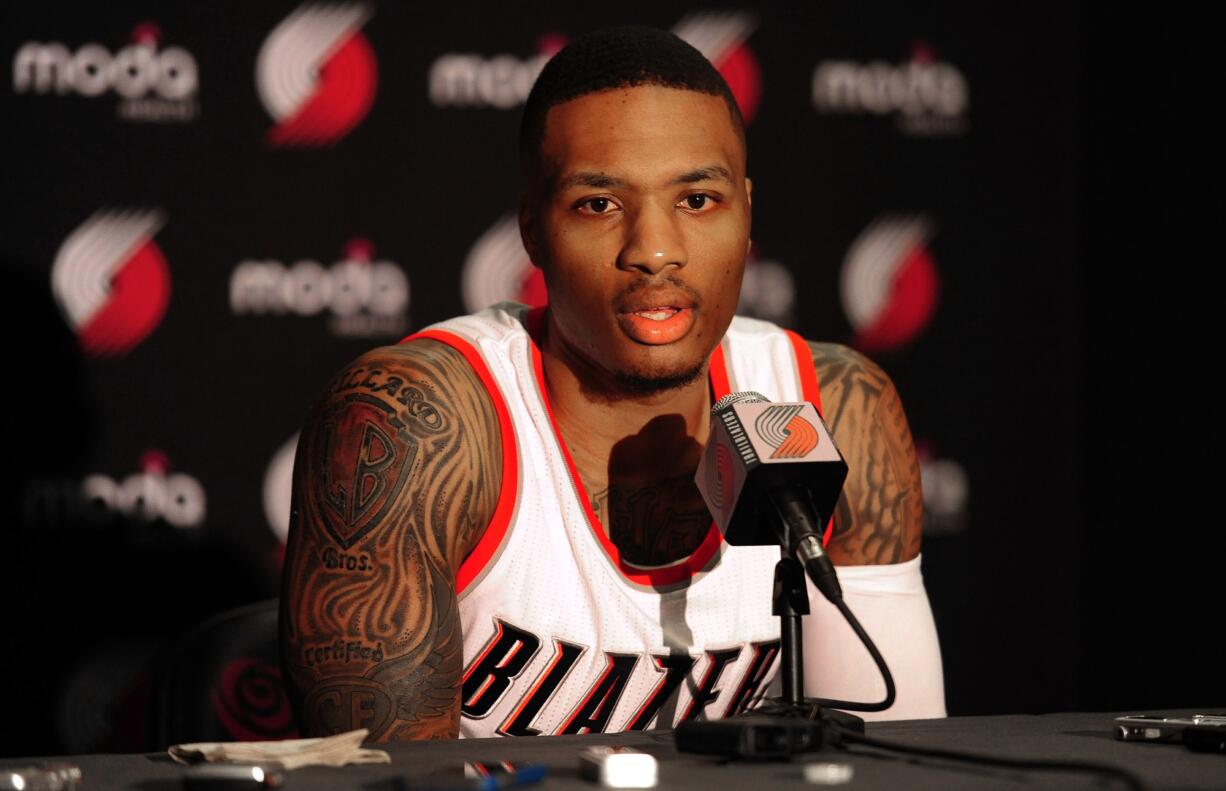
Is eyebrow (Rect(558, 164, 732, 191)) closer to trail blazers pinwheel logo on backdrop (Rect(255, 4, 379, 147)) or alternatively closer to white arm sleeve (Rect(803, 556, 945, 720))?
white arm sleeve (Rect(803, 556, 945, 720))

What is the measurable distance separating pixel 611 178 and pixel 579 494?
42cm

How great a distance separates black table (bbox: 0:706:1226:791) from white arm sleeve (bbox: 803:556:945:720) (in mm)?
539

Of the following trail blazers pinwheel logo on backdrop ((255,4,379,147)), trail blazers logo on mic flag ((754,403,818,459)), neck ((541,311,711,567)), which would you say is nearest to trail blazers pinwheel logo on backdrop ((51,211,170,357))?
trail blazers pinwheel logo on backdrop ((255,4,379,147))

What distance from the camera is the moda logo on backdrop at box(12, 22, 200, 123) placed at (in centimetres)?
295

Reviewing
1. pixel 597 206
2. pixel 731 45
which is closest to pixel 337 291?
pixel 731 45

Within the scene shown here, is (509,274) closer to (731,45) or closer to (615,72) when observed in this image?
(731,45)

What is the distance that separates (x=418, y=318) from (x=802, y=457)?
203cm

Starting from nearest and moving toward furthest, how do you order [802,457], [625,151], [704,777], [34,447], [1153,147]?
[704,777]
[802,457]
[625,151]
[34,447]
[1153,147]

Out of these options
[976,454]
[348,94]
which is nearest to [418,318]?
[348,94]

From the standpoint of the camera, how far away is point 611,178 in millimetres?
1725

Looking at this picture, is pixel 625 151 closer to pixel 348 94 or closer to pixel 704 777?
pixel 704 777

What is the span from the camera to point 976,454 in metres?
3.39

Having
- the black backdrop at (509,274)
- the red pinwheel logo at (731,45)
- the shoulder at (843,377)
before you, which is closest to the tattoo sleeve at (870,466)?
the shoulder at (843,377)

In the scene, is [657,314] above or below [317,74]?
below
